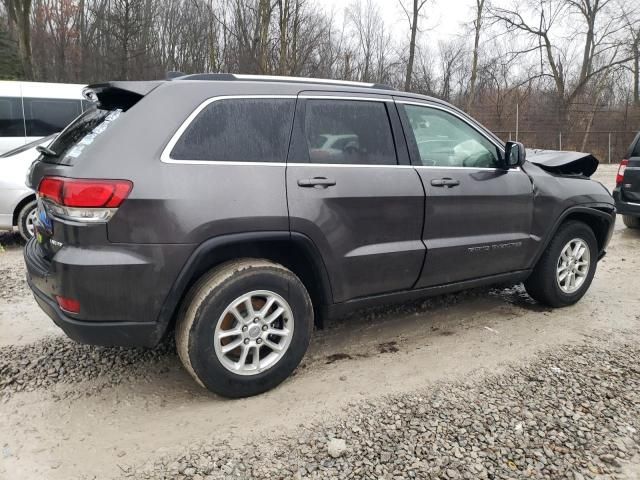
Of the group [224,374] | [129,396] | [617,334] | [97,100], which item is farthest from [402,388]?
[97,100]

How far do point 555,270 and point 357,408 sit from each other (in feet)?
8.16

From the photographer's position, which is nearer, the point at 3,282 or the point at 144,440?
the point at 144,440

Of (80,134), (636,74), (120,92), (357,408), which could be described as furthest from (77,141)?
→ (636,74)

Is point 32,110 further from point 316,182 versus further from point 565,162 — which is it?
point 565,162

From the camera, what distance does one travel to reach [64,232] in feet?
8.47

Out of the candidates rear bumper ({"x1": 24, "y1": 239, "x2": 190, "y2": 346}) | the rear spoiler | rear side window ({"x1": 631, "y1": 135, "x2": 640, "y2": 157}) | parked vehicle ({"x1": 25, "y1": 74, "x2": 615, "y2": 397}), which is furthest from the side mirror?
rear side window ({"x1": 631, "y1": 135, "x2": 640, "y2": 157})

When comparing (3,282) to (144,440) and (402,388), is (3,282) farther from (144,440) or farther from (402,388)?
(402,388)

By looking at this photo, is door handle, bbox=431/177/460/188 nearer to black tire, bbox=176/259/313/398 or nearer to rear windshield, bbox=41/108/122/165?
black tire, bbox=176/259/313/398

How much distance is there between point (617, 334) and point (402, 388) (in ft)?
6.82

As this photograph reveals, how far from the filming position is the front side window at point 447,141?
12.0ft

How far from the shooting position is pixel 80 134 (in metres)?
3.03

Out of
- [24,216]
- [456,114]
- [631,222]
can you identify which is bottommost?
[631,222]

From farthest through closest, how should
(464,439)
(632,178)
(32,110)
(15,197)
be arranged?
1. (32,110)
2. (632,178)
3. (15,197)
4. (464,439)

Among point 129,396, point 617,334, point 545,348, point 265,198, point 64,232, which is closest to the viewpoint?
point 64,232
